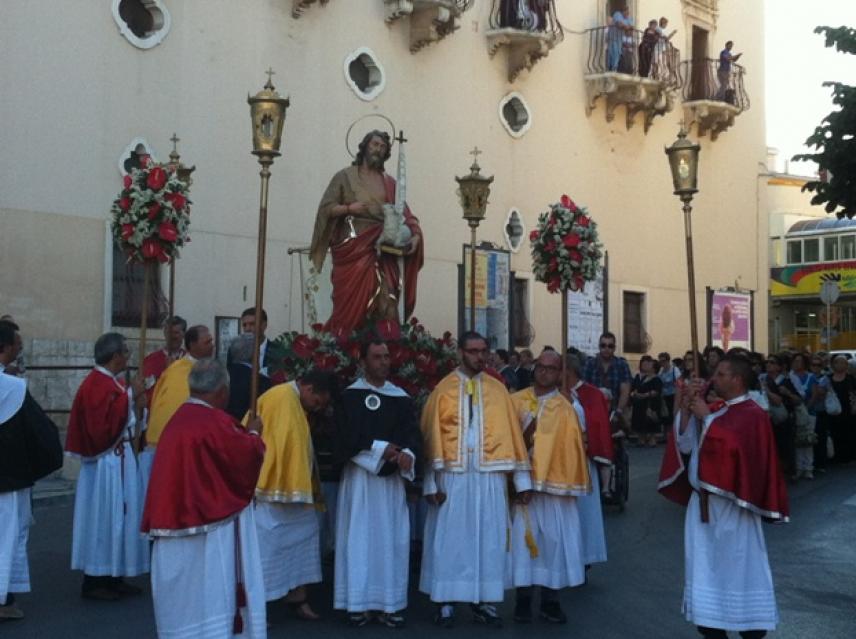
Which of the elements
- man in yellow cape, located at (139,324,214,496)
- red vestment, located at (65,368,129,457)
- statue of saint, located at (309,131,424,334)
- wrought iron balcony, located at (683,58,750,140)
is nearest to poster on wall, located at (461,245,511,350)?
wrought iron balcony, located at (683,58,750,140)

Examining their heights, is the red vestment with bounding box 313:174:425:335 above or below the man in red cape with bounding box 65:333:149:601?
above

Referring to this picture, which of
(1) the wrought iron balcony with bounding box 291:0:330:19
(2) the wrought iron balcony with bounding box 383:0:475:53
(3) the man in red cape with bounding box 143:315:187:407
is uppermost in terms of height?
(2) the wrought iron balcony with bounding box 383:0:475:53

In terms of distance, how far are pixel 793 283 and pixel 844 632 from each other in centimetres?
4073

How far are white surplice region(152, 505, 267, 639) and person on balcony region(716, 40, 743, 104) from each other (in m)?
23.2

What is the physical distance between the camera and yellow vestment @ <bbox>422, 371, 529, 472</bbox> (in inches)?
320

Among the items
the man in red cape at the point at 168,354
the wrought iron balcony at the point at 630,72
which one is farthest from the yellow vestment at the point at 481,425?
the wrought iron balcony at the point at 630,72

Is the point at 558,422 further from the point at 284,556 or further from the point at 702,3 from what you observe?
the point at 702,3

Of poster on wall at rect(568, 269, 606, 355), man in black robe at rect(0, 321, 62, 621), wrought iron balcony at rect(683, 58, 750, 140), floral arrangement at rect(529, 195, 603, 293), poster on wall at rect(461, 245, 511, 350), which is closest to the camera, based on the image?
man in black robe at rect(0, 321, 62, 621)

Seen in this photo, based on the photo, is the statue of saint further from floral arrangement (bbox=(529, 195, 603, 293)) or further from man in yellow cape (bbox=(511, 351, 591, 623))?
man in yellow cape (bbox=(511, 351, 591, 623))

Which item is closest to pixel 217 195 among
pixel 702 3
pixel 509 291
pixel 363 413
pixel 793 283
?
pixel 509 291

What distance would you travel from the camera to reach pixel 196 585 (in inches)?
240

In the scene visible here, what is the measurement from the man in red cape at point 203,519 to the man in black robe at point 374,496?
174 centimetres

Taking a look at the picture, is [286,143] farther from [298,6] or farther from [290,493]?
[290,493]

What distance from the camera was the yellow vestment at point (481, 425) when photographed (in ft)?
26.7
